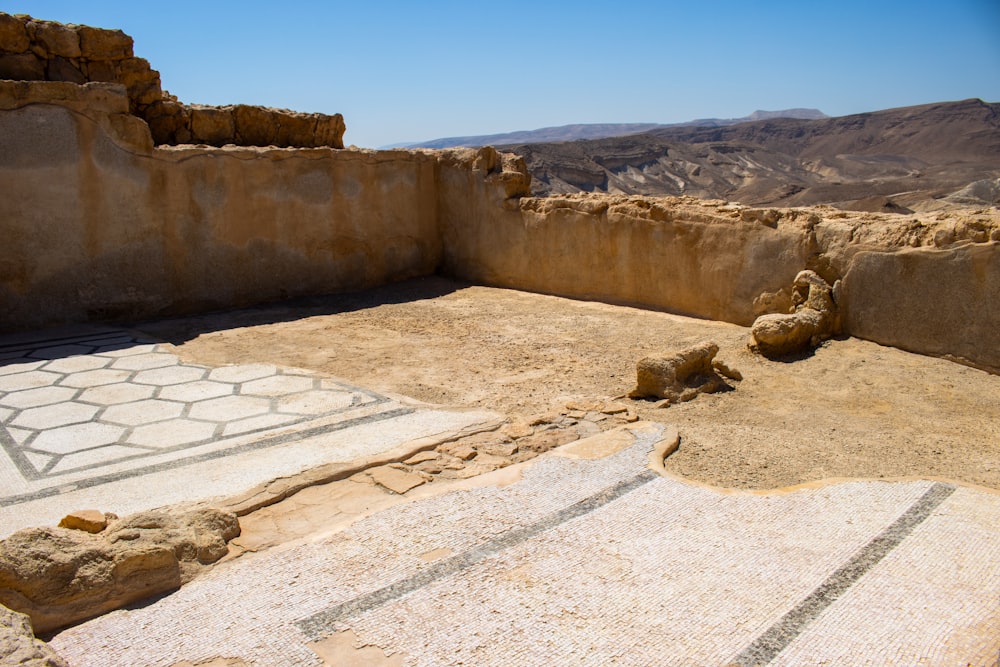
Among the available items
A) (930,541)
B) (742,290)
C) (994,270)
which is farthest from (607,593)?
(742,290)

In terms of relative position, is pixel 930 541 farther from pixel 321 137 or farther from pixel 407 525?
pixel 321 137

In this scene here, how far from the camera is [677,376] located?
440 centimetres

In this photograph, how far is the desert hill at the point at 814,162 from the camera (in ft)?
74.2

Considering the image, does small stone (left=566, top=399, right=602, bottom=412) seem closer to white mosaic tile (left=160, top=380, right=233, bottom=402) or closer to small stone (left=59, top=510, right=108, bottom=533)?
white mosaic tile (left=160, top=380, right=233, bottom=402)

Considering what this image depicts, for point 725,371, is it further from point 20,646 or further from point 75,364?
point 75,364

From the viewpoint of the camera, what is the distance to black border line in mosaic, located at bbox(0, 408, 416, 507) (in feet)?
10.6

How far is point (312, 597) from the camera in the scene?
2.34 m

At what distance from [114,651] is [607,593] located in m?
1.39

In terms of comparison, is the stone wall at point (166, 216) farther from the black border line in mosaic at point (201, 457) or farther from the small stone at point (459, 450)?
the small stone at point (459, 450)

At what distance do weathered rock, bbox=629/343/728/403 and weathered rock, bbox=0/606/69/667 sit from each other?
125 inches

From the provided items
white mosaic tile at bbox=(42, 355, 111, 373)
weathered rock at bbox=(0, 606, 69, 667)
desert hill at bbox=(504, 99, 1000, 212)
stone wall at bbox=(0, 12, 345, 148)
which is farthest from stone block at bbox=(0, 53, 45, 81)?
desert hill at bbox=(504, 99, 1000, 212)

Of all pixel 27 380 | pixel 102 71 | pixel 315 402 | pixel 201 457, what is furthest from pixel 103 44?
pixel 201 457

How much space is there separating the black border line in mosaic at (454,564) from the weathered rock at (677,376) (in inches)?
48.9

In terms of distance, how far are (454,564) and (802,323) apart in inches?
138
